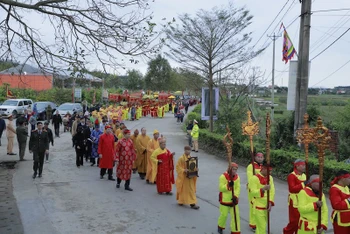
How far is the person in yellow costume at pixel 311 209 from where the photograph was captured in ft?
18.0

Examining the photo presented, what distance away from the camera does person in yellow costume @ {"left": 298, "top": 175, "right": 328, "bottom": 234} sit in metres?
5.50

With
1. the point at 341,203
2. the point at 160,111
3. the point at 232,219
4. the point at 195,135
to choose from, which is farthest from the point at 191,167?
the point at 160,111

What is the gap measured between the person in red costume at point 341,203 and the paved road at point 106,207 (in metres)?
2.14

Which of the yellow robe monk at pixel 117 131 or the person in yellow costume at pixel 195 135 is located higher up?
the yellow robe monk at pixel 117 131

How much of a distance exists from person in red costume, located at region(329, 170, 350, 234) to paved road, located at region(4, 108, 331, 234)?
2144 millimetres

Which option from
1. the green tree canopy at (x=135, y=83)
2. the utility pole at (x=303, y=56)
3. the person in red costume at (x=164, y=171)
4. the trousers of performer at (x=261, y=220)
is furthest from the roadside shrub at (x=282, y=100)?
the trousers of performer at (x=261, y=220)

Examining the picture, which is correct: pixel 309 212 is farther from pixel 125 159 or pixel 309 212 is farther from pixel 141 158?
pixel 141 158

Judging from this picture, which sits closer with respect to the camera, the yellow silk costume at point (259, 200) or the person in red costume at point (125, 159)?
the yellow silk costume at point (259, 200)

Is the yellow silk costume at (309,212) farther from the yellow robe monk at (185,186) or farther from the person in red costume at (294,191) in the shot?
the yellow robe monk at (185,186)

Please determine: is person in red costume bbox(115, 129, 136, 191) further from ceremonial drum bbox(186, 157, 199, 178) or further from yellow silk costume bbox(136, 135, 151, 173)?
ceremonial drum bbox(186, 157, 199, 178)

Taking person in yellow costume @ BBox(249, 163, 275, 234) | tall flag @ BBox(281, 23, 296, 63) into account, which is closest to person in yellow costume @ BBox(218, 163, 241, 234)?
person in yellow costume @ BBox(249, 163, 275, 234)

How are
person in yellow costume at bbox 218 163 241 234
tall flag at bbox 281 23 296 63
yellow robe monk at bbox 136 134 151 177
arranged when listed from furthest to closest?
tall flag at bbox 281 23 296 63, yellow robe monk at bbox 136 134 151 177, person in yellow costume at bbox 218 163 241 234

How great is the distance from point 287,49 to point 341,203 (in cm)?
1404

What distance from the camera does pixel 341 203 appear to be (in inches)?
223
